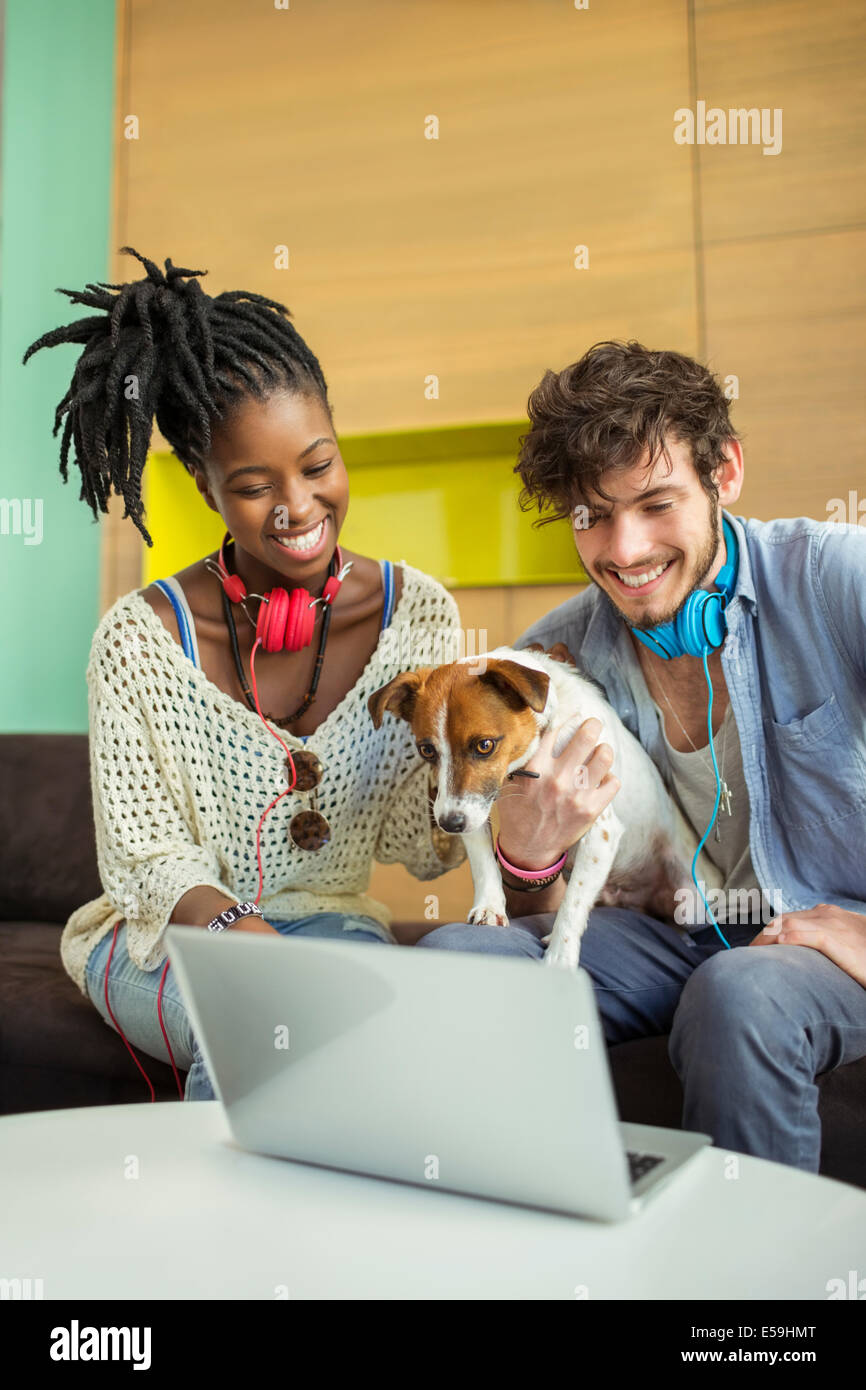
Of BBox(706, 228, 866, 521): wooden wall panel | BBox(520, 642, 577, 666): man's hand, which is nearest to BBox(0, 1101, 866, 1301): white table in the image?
BBox(520, 642, 577, 666): man's hand

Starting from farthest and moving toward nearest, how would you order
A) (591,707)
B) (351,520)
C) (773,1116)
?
(351,520)
(591,707)
(773,1116)

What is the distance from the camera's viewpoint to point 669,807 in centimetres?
183

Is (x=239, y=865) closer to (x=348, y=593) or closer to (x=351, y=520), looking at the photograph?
(x=348, y=593)

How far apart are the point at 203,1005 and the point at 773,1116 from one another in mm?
690

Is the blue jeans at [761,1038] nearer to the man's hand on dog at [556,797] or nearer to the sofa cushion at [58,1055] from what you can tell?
the man's hand on dog at [556,797]

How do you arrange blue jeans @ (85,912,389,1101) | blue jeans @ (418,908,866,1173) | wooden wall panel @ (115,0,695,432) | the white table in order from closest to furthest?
the white table < blue jeans @ (418,908,866,1173) < blue jeans @ (85,912,389,1101) < wooden wall panel @ (115,0,695,432)

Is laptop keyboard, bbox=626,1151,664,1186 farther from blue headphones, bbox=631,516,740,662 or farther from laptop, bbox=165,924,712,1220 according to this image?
blue headphones, bbox=631,516,740,662

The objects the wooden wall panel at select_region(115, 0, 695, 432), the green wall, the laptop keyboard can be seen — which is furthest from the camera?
the green wall

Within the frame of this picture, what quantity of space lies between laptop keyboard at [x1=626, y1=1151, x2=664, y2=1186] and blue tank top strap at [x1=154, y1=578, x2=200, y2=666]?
1.19 meters

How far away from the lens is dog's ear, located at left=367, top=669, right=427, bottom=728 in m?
1.69

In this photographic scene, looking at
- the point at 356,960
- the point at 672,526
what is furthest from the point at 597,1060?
the point at 672,526

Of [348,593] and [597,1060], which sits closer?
[597,1060]

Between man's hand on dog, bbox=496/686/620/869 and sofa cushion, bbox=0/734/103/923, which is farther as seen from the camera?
sofa cushion, bbox=0/734/103/923

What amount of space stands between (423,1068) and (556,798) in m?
0.88
